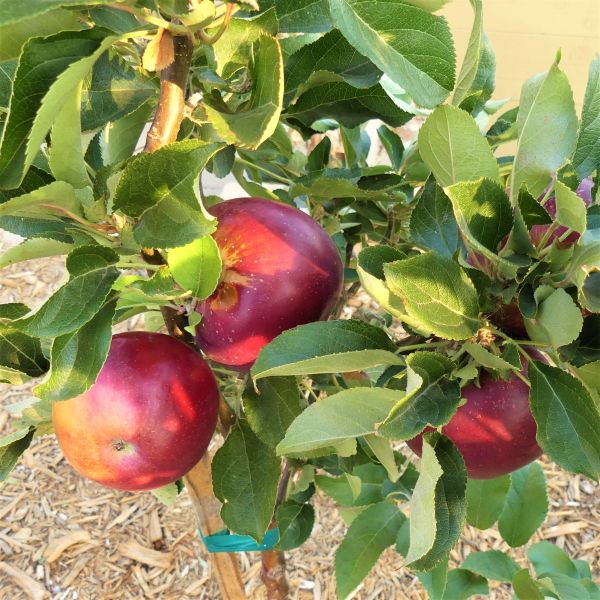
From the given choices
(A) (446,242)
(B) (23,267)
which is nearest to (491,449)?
(A) (446,242)

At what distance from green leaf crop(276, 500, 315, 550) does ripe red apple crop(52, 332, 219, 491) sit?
0.33 meters

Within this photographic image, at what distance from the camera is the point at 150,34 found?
436 mm

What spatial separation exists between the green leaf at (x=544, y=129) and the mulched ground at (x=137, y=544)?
110 cm

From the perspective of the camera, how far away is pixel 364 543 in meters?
0.94

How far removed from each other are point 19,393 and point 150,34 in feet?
5.31

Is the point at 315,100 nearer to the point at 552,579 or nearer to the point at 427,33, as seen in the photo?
the point at 427,33

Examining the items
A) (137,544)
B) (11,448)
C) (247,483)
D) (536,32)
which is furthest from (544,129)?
(536,32)

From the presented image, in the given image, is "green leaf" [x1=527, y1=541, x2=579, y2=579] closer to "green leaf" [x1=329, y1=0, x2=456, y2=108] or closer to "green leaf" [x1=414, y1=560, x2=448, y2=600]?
"green leaf" [x1=414, y1=560, x2=448, y2=600]

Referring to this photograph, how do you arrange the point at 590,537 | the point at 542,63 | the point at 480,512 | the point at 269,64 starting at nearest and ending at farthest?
the point at 269,64 < the point at 480,512 < the point at 590,537 < the point at 542,63

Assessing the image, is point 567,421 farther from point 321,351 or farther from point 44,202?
point 44,202

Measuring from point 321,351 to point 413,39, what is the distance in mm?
196

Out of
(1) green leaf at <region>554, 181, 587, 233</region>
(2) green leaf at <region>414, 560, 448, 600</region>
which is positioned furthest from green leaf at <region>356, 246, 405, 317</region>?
(2) green leaf at <region>414, 560, 448, 600</region>

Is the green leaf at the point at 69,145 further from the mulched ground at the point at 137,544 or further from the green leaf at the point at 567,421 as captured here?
the mulched ground at the point at 137,544

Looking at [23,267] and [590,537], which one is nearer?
[590,537]
